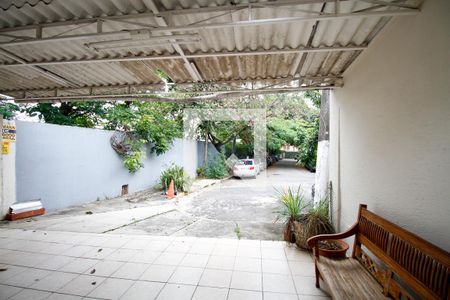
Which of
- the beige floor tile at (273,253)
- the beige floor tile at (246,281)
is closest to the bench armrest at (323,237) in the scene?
the beige floor tile at (246,281)

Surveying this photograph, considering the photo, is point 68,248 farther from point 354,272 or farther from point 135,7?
point 354,272

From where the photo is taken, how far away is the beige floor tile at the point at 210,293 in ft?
8.84

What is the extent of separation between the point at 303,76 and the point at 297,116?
43.0 ft

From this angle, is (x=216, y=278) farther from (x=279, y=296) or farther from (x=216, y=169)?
(x=216, y=169)

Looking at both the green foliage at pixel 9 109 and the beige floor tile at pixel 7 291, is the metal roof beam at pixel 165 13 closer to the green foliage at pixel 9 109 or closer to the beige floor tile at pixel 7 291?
the beige floor tile at pixel 7 291

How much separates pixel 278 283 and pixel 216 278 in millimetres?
799

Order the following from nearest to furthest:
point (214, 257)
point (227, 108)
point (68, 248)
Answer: point (214, 257) → point (68, 248) → point (227, 108)

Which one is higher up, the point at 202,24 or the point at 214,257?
the point at 202,24

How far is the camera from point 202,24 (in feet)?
7.98

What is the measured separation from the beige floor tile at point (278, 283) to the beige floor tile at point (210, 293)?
512 mm

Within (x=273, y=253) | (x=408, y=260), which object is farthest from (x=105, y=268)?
(x=408, y=260)

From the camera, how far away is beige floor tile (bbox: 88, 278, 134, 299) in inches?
107

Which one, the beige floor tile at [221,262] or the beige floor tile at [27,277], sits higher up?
the beige floor tile at [27,277]

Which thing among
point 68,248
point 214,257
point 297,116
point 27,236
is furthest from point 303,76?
point 297,116
